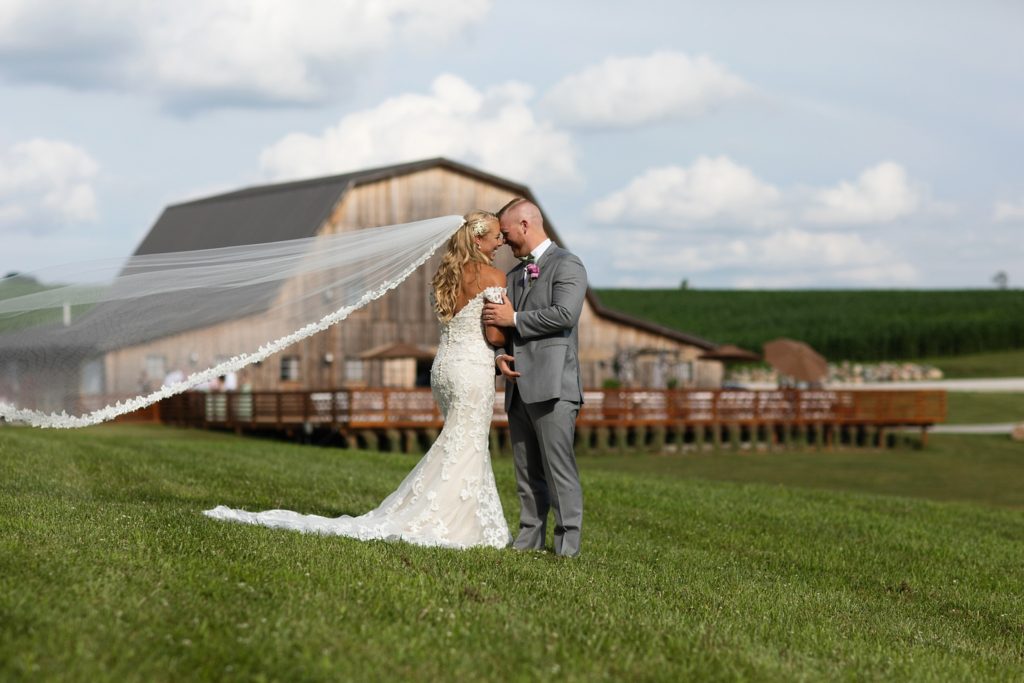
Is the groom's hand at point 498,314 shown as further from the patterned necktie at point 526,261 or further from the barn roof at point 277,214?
the barn roof at point 277,214

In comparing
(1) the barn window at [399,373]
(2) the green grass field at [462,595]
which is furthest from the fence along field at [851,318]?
(2) the green grass field at [462,595]

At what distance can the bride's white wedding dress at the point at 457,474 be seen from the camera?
922cm

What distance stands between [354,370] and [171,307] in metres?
31.5

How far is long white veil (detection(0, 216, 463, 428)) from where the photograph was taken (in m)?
9.45

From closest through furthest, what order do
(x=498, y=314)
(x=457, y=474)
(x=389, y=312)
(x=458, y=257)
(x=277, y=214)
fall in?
(x=498, y=314) → (x=458, y=257) → (x=457, y=474) → (x=389, y=312) → (x=277, y=214)

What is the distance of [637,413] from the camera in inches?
1558

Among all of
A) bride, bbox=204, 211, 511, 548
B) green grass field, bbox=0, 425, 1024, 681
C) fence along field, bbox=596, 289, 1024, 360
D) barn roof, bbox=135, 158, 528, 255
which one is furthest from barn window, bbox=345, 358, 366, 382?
fence along field, bbox=596, 289, 1024, 360

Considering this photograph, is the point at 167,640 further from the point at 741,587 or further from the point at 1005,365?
the point at 1005,365

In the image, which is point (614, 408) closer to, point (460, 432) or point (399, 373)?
point (399, 373)

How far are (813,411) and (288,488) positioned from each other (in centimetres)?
3255

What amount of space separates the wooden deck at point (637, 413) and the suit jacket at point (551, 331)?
948 inches

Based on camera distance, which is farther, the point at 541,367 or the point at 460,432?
the point at 460,432

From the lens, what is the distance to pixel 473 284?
363 inches

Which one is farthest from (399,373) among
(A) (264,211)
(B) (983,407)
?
(B) (983,407)
